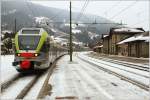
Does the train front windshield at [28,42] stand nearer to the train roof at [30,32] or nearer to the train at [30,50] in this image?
the train at [30,50]

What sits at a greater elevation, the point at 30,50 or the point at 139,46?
the point at 139,46

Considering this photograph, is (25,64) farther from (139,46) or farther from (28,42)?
(139,46)

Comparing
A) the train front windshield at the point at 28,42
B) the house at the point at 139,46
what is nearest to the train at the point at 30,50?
the train front windshield at the point at 28,42

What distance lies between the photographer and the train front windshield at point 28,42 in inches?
728

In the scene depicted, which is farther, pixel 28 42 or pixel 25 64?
pixel 28 42

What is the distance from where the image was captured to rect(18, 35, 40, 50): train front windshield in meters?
18.5

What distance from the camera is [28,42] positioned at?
18.7m

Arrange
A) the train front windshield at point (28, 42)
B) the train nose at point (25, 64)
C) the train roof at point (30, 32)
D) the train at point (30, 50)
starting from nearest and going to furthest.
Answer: the train nose at point (25, 64) → the train at point (30, 50) → the train front windshield at point (28, 42) → the train roof at point (30, 32)

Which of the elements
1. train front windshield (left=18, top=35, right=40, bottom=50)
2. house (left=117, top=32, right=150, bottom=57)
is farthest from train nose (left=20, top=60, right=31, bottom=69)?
house (left=117, top=32, right=150, bottom=57)

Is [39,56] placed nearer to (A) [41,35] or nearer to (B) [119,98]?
(A) [41,35]

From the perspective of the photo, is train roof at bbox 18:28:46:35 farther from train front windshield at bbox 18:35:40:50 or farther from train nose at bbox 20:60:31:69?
train nose at bbox 20:60:31:69

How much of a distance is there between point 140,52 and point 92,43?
115299mm

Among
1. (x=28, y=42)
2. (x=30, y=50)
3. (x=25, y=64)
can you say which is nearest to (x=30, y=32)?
(x=28, y=42)

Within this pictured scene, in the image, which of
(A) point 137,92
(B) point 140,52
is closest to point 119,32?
(B) point 140,52
